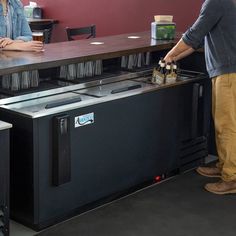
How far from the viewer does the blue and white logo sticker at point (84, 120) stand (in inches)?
121

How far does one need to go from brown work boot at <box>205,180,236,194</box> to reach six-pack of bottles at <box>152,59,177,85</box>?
75cm

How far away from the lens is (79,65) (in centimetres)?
359

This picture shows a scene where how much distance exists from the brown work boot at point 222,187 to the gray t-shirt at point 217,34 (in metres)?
0.73

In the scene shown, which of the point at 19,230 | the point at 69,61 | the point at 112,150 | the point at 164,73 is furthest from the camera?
the point at 164,73

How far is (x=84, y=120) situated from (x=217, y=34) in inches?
41.6

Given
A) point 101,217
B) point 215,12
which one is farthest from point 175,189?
point 215,12

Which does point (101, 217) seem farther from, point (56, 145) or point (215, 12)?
point (215, 12)

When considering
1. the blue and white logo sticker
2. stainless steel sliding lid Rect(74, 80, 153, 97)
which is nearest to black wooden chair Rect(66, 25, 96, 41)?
stainless steel sliding lid Rect(74, 80, 153, 97)

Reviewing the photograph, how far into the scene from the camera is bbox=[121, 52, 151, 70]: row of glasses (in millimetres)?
3953

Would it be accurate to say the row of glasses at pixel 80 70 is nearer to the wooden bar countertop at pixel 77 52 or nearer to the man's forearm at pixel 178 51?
the wooden bar countertop at pixel 77 52

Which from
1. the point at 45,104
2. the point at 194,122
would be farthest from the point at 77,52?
the point at 194,122

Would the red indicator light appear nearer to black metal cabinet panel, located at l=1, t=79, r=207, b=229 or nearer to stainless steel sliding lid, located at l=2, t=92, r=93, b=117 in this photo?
black metal cabinet panel, located at l=1, t=79, r=207, b=229

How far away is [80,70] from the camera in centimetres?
360

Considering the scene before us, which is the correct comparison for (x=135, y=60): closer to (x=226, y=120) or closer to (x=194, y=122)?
(x=194, y=122)
